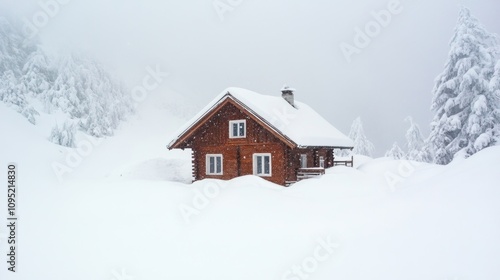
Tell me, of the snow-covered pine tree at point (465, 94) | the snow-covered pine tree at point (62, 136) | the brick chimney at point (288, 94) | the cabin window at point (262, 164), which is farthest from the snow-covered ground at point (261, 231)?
the snow-covered pine tree at point (62, 136)

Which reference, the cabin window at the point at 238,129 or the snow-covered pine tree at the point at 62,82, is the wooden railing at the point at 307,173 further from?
the snow-covered pine tree at the point at 62,82

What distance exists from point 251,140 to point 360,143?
32.2m

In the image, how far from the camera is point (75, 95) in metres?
55.8

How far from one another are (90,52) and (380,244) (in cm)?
7285

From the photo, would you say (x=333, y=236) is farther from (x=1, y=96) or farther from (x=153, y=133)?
(x=153, y=133)

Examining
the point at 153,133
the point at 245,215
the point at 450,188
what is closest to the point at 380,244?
the point at 450,188

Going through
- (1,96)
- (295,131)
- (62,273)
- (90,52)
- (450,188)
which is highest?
(90,52)

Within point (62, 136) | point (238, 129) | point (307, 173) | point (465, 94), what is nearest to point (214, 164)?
point (238, 129)

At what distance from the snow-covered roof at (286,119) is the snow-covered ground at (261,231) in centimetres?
564

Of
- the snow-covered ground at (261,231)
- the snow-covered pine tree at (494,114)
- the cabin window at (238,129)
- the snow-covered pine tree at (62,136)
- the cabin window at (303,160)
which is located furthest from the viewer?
the snow-covered pine tree at (62,136)

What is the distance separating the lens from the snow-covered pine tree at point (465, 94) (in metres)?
26.5

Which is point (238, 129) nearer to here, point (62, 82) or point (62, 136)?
point (62, 136)

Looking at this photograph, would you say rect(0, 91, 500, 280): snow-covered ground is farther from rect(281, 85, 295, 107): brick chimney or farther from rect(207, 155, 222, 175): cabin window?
rect(281, 85, 295, 107): brick chimney

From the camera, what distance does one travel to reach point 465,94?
2741 centimetres
